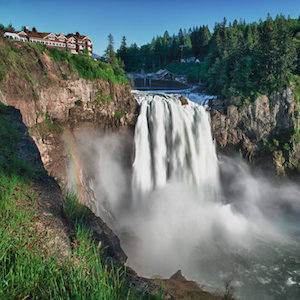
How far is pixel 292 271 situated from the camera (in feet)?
36.7

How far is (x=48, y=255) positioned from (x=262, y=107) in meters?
24.7

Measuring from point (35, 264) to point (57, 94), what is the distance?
13.1m

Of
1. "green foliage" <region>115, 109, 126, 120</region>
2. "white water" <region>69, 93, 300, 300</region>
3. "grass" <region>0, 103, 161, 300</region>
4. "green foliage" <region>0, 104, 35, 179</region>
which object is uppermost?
"green foliage" <region>115, 109, 126, 120</region>

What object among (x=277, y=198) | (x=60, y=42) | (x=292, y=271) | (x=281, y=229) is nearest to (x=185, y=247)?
(x=292, y=271)

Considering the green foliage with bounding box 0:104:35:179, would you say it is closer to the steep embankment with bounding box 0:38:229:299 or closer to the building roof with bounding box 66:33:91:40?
the steep embankment with bounding box 0:38:229:299

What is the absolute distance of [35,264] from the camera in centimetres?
227

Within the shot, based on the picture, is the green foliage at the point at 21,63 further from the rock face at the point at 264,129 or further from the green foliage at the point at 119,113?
the rock face at the point at 264,129

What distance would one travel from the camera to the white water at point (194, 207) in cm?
1093

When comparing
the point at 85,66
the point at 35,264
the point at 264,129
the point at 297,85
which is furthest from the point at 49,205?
the point at 297,85

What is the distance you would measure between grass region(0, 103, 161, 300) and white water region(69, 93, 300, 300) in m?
8.27

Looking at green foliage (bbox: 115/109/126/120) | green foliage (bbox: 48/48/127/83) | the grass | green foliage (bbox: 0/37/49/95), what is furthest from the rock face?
the grass

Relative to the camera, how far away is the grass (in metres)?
2.06

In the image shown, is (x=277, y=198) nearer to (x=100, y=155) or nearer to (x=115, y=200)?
(x=115, y=200)

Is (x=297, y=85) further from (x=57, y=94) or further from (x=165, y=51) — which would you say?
(x=165, y=51)
